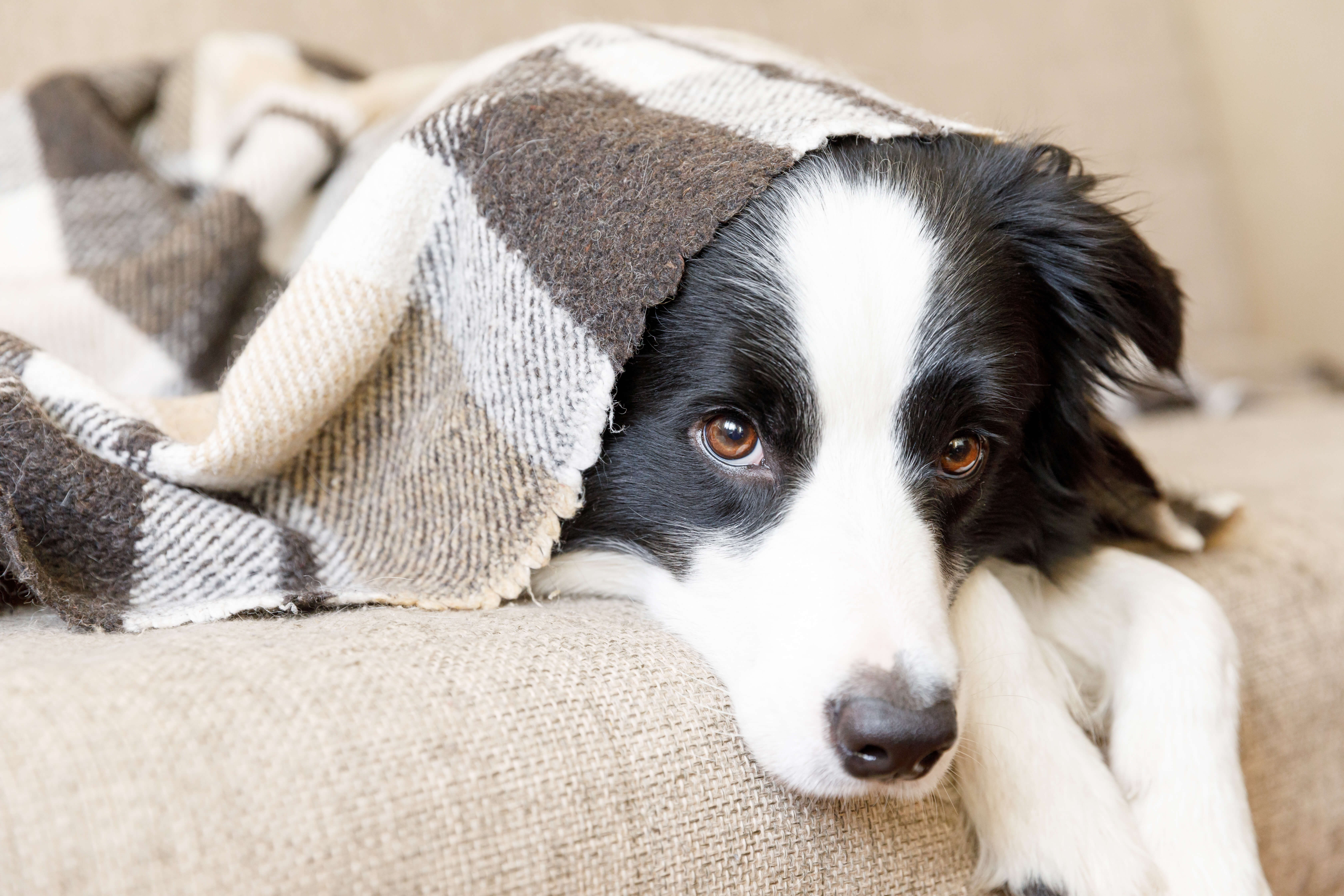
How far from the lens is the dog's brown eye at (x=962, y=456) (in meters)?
1.11

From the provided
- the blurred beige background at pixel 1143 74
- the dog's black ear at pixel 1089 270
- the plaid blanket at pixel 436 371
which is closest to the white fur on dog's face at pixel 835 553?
the plaid blanket at pixel 436 371

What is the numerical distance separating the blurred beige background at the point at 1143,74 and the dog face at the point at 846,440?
3.68 ft

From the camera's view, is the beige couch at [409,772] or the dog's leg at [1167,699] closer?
the beige couch at [409,772]

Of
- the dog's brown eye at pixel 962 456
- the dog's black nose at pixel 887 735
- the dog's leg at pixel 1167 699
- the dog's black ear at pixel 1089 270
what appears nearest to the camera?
the dog's black nose at pixel 887 735

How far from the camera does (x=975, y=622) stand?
1.07 meters

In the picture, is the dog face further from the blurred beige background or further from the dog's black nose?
the blurred beige background

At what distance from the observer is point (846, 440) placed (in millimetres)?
1021

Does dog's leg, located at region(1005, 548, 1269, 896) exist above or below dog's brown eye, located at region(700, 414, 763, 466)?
below

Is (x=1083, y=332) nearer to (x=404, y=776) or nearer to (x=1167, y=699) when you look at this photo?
(x=1167, y=699)

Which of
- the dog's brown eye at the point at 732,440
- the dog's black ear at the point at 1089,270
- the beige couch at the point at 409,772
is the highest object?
the dog's black ear at the point at 1089,270

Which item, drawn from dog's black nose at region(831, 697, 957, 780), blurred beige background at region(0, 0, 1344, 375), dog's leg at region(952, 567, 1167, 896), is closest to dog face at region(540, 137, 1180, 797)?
dog's black nose at region(831, 697, 957, 780)

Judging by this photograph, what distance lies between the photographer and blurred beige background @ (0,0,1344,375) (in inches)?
88.0

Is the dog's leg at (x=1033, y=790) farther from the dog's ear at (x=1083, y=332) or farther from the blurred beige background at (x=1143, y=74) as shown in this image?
the blurred beige background at (x=1143, y=74)

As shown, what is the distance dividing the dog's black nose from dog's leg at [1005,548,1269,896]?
29cm
